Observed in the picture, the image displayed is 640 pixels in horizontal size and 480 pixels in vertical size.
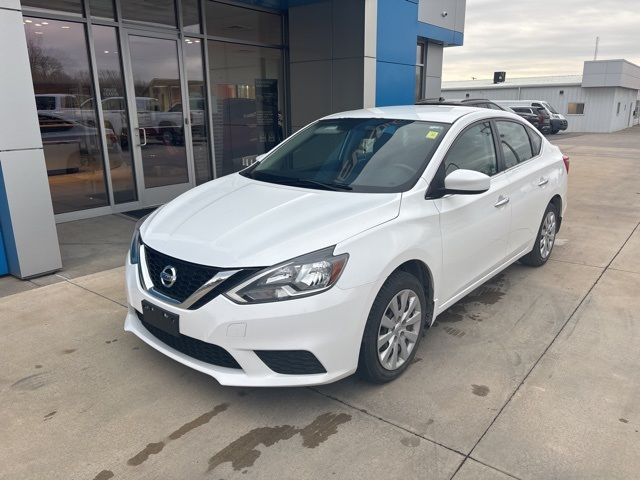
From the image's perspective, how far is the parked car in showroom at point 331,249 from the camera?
8.70 feet

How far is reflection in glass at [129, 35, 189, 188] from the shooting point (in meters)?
7.62

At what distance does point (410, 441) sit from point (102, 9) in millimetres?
7047

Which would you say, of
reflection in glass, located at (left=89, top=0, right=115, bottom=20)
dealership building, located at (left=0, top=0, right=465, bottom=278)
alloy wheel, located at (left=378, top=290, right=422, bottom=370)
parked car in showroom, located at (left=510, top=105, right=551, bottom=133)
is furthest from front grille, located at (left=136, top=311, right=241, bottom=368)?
parked car in showroom, located at (left=510, top=105, right=551, bottom=133)

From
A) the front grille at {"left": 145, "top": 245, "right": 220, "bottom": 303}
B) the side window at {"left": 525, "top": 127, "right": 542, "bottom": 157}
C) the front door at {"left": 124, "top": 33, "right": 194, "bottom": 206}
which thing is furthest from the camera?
the front door at {"left": 124, "top": 33, "right": 194, "bottom": 206}

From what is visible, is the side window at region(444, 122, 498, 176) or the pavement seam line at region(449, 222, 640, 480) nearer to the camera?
the pavement seam line at region(449, 222, 640, 480)

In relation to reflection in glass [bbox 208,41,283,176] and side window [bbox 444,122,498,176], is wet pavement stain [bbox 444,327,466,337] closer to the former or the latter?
side window [bbox 444,122,498,176]

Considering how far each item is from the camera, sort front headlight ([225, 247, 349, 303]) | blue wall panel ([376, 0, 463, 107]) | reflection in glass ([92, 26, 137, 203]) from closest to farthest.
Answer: front headlight ([225, 247, 349, 303]), reflection in glass ([92, 26, 137, 203]), blue wall panel ([376, 0, 463, 107])

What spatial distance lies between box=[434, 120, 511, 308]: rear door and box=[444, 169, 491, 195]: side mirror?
0.12 metres

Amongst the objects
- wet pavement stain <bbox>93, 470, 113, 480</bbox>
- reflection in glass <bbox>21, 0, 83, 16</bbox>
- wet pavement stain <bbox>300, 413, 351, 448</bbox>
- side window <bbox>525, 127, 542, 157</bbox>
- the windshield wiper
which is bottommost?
wet pavement stain <bbox>300, 413, 351, 448</bbox>

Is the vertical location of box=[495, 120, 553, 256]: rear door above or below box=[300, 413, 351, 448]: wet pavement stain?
above

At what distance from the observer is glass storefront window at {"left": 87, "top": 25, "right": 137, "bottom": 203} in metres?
7.14

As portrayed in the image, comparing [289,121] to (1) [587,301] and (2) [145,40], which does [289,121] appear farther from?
(1) [587,301]

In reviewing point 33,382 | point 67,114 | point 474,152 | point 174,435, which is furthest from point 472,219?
point 67,114

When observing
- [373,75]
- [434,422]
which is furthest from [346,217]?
[373,75]
